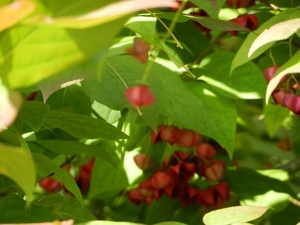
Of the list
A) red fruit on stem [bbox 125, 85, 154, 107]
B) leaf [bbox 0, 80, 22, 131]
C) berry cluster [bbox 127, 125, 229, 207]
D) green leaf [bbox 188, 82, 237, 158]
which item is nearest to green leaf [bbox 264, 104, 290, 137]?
berry cluster [bbox 127, 125, 229, 207]

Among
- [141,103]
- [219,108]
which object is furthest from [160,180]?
[141,103]

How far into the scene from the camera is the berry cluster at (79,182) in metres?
1.23

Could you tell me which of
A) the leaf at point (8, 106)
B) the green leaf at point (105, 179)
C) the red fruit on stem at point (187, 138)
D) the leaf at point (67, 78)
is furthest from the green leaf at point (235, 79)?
the leaf at point (8, 106)

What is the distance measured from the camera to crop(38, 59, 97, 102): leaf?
625mm

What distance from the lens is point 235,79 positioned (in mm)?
979

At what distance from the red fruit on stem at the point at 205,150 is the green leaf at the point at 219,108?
0.56ft

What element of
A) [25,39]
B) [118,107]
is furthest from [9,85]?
[118,107]

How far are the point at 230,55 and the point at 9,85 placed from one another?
709 mm

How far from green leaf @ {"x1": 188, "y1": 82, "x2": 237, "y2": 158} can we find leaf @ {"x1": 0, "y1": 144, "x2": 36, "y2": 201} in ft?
1.85

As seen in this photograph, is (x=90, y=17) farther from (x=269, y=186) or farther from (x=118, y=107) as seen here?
(x=269, y=186)

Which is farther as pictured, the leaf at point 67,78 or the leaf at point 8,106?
the leaf at point 67,78

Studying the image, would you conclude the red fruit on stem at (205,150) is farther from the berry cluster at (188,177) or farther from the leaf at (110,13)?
the leaf at (110,13)

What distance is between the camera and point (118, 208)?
1.41 metres

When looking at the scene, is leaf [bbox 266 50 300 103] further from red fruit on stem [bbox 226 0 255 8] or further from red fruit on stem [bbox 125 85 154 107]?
red fruit on stem [bbox 226 0 255 8]
